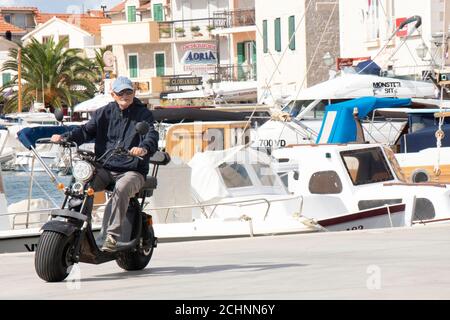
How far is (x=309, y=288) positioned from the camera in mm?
10180

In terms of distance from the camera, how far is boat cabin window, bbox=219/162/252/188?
22337 mm

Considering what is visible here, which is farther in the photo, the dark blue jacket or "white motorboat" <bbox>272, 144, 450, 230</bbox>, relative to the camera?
"white motorboat" <bbox>272, 144, 450, 230</bbox>

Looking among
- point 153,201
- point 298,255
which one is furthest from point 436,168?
point 298,255

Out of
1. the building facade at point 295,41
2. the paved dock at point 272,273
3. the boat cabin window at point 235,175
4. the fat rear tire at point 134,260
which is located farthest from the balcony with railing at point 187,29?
the fat rear tire at point 134,260

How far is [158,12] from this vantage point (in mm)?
99375

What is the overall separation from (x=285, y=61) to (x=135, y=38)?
31532 millimetres

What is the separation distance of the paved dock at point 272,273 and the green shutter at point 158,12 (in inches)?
3303

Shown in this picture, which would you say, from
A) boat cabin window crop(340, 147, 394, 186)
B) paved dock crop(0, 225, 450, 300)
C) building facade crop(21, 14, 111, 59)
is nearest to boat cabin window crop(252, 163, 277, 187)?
boat cabin window crop(340, 147, 394, 186)

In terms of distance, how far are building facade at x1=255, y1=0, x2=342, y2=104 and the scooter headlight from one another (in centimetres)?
4627

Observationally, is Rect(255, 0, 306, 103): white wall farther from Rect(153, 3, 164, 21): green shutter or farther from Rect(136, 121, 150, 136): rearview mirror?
Rect(136, 121, 150, 136): rearview mirror

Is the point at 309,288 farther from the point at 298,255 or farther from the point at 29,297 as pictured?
the point at 298,255

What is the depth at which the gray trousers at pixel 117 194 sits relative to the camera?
11.6m

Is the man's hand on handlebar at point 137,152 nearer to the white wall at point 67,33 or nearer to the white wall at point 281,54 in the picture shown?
the white wall at point 281,54

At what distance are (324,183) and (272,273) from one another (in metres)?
10.5
